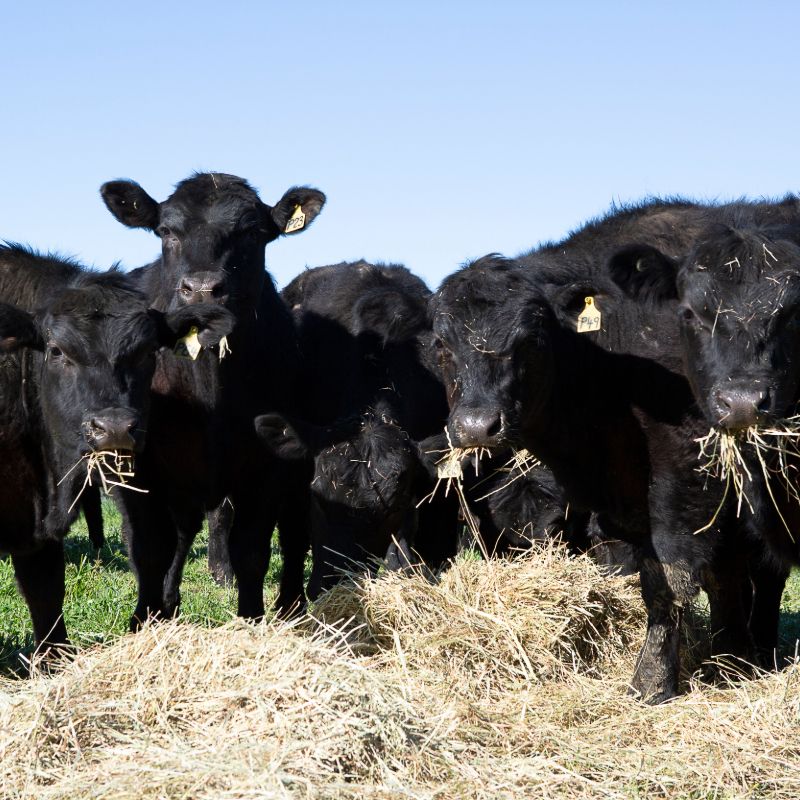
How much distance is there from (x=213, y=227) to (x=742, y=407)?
348cm

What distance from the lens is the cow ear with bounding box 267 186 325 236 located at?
6812mm

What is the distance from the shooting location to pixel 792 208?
701cm

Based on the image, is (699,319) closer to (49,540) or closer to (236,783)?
(236,783)

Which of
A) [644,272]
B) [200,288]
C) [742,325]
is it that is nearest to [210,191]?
[200,288]

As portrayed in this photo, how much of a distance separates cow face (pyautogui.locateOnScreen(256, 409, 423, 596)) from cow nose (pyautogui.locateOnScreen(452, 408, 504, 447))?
100 cm

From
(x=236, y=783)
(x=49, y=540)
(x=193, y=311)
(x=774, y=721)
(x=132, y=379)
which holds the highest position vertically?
(x=193, y=311)

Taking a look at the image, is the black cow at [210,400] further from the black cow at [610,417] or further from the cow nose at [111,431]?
the black cow at [610,417]

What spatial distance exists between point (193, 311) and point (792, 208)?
171 inches

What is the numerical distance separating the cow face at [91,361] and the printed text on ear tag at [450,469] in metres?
1.60

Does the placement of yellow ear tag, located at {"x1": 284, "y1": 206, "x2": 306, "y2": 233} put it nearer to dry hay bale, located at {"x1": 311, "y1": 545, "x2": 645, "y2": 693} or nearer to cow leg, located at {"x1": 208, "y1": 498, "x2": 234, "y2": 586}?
dry hay bale, located at {"x1": 311, "y1": 545, "x2": 645, "y2": 693}

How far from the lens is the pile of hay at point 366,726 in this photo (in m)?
3.41

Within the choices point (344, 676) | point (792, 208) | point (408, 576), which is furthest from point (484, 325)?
point (792, 208)

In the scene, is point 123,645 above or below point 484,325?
below

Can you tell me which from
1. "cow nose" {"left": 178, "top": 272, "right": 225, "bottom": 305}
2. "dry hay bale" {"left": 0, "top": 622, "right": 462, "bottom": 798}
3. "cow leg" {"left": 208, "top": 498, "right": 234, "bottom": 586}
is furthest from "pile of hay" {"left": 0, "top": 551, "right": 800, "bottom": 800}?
"cow leg" {"left": 208, "top": 498, "right": 234, "bottom": 586}
